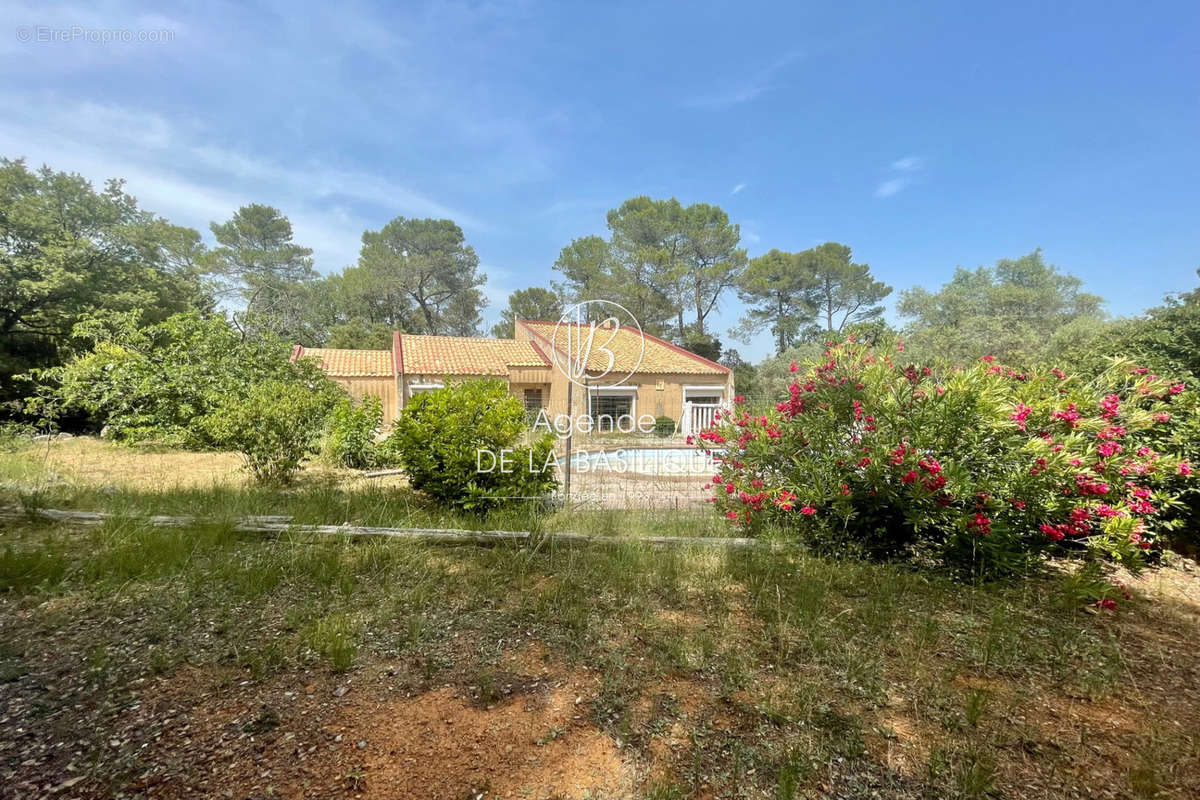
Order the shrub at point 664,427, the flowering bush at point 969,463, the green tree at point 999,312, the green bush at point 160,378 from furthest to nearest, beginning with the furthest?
the green tree at point 999,312 → the shrub at point 664,427 → the green bush at point 160,378 → the flowering bush at point 969,463

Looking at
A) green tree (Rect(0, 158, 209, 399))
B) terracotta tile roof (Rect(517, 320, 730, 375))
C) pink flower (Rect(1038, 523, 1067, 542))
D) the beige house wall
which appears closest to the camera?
pink flower (Rect(1038, 523, 1067, 542))

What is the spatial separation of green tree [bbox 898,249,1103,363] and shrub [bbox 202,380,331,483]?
14.3m

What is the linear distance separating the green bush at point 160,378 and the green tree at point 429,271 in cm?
2168

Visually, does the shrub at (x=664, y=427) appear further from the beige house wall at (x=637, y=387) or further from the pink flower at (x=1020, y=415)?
the pink flower at (x=1020, y=415)

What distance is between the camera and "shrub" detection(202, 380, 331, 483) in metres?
6.06

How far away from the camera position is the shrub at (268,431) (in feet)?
19.9

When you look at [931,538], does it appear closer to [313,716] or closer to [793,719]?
[793,719]

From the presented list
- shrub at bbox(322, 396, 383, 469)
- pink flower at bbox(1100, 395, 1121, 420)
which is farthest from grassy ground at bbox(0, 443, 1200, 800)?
shrub at bbox(322, 396, 383, 469)

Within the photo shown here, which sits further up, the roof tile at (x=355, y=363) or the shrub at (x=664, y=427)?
the roof tile at (x=355, y=363)

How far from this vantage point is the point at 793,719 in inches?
76.6

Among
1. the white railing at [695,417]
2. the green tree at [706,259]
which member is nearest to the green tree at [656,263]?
the green tree at [706,259]

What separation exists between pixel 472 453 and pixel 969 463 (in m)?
4.40

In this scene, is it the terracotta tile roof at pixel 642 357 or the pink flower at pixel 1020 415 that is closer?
the pink flower at pixel 1020 415

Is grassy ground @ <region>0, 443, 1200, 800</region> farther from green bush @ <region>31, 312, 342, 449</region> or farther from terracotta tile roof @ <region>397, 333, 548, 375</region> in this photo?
terracotta tile roof @ <region>397, 333, 548, 375</region>
